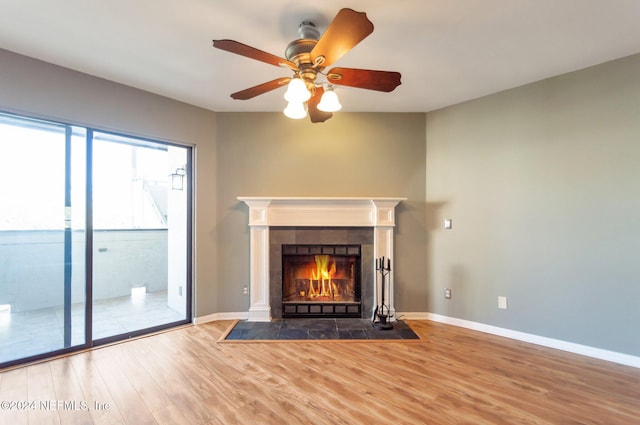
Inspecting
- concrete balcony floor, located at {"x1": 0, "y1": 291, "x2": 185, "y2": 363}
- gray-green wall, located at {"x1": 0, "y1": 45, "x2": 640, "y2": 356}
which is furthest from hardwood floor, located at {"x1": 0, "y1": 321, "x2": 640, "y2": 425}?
gray-green wall, located at {"x1": 0, "y1": 45, "x2": 640, "y2": 356}

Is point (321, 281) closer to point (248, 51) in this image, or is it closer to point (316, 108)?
point (316, 108)

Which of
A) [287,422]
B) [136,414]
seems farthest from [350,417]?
[136,414]

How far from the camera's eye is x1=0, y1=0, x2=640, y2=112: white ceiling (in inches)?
72.2

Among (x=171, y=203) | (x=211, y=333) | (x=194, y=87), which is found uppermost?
(x=194, y=87)

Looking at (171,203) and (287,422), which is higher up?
(171,203)

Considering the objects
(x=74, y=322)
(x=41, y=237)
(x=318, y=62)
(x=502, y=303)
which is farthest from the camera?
(x=502, y=303)

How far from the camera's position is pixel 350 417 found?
68.9 inches

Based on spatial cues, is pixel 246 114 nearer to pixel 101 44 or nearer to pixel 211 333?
pixel 101 44

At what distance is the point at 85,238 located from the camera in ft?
8.94

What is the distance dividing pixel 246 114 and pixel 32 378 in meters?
3.25

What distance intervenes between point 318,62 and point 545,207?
2.72m

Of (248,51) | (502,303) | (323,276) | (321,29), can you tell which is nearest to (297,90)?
(248,51)

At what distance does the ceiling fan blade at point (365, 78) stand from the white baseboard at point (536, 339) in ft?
9.18

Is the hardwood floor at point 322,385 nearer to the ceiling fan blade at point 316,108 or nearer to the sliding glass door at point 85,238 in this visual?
the sliding glass door at point 85,238
